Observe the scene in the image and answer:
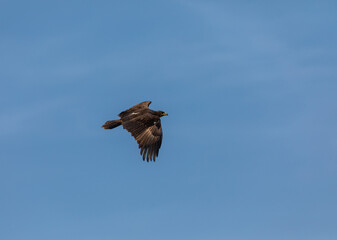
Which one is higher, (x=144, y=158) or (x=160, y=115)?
(x=160, y=115)

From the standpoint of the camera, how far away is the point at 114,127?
1586 inches

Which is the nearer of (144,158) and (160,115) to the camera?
(144,158)

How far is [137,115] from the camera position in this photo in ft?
130

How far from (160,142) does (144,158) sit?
1087mm

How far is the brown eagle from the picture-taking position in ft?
123

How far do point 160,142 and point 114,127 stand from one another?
3153 mm

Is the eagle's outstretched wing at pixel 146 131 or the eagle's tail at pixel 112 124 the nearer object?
the eagle's outstretched wing at pixel 146 131

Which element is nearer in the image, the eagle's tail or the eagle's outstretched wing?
the eagle's outstretched wing

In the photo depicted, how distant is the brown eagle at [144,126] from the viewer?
3762 cm

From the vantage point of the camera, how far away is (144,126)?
126 feet

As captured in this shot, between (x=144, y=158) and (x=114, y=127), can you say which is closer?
(x=144, y=158)

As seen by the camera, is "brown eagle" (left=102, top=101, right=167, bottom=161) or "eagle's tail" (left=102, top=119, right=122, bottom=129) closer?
"brown eagle" (left=102, top=101, right=167, bottom=161)

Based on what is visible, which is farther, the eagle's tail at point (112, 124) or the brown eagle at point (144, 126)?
the eagle's tail at point (112, 124)

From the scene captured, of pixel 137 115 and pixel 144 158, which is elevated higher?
pixel 137 115
